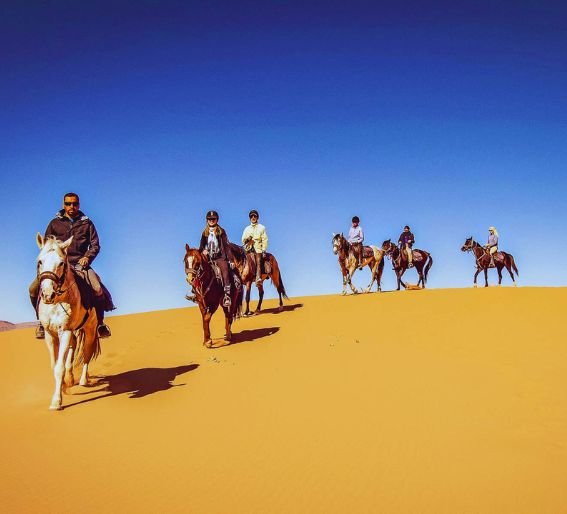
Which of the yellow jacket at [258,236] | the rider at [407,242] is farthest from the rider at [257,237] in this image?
the rider at [407,242]

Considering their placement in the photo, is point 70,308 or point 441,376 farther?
point 441,376

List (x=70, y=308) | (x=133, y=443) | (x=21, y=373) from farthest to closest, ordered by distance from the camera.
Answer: (x=21, y=373), (x=70, y=308), (x=133, y=443)

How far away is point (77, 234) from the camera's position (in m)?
9.00

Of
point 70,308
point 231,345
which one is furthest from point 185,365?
point 70,308

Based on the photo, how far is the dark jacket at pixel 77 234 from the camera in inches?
350

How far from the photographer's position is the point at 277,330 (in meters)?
14.7

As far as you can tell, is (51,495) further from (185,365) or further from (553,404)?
(553,404)

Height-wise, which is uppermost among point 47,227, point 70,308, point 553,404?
point 47,227

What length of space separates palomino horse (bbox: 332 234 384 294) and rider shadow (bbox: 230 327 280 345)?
7486 mm

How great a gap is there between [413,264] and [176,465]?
22.1 m

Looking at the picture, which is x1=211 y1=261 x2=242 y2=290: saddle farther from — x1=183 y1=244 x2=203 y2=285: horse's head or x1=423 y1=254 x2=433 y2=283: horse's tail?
x1=423 y1=254 x2=433 y2=283: horse's tail

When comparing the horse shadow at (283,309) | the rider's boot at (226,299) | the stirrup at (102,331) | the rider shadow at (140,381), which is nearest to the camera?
the rider shadow at (140,381)

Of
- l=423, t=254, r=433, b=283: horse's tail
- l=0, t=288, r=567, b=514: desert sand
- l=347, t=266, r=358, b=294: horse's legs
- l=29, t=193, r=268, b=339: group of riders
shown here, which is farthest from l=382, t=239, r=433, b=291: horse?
l=29, t=193, r=268, b=339: group of riders

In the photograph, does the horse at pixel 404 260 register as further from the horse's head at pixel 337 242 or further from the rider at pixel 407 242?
the horse's head at pixel 337 242
